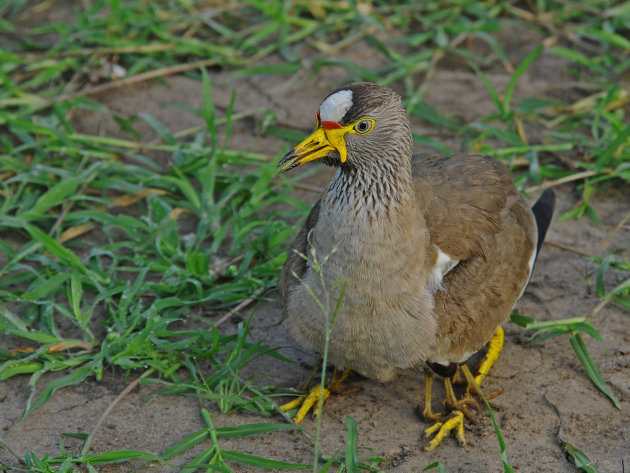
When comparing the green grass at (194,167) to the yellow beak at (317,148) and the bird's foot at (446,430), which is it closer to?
the bird's foot at (446,430)

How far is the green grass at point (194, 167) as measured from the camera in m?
3.74

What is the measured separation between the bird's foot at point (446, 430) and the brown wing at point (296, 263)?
85 cm

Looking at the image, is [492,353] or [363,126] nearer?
[363,126]

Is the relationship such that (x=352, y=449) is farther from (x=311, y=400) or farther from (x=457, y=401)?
(x=457, y=401)

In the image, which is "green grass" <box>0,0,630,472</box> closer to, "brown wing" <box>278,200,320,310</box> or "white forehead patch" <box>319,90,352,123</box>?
"brown wing" <box>278,200,320,310</box>

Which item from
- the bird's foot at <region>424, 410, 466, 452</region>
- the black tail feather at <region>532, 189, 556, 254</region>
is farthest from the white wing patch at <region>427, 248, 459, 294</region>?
the black tail feather at <region>532, 189, 556, 254</region>

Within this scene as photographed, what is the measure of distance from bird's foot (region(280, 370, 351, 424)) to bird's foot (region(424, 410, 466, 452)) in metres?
0.50

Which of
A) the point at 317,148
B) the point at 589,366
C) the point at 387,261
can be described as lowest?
the point at 589,366

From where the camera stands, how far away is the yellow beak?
3301 millimetres

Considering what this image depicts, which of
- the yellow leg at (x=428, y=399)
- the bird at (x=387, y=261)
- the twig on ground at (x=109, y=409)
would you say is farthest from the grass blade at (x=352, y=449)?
the twig on ground at (x=109, y=409)

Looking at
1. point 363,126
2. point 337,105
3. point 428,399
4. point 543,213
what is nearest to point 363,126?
point 363,126

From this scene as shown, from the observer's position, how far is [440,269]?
136 inches

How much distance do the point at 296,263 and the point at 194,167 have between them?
1.56 m

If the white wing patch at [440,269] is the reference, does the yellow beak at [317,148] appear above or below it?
above
